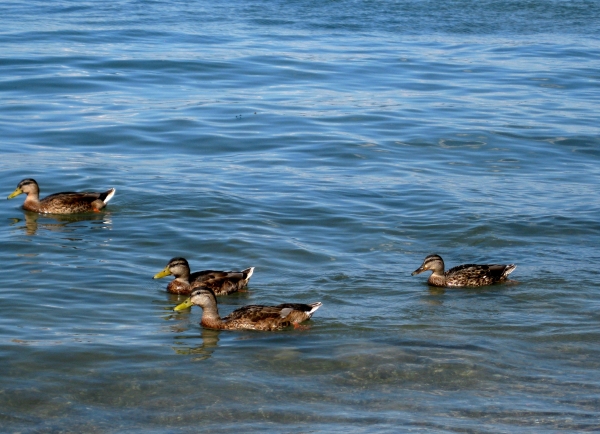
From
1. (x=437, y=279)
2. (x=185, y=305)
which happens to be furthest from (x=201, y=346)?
(x=437, y=279)

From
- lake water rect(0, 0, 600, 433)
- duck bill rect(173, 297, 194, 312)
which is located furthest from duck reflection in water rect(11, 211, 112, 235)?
duck bill rect(173, 297, 194, 312)

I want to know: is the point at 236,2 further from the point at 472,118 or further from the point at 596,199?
the point at 596,199

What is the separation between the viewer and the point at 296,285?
12.5 m

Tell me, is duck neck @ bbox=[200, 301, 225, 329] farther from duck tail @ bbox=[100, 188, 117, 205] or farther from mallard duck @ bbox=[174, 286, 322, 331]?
duck tail @ bbox=[100, 188, 117, 205]

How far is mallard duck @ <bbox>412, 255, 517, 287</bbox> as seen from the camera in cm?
1253

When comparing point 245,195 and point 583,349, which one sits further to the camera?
point 245,195

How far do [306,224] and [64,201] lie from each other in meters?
3.64

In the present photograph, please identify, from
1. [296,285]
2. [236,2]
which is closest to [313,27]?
[236,2]

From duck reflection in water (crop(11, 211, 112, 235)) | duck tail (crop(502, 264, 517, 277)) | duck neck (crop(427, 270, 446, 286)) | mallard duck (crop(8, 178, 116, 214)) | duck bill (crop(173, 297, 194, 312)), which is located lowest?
duck neck (crop(427, 270, 446, 286))

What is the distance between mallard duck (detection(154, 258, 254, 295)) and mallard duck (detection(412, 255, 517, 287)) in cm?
223

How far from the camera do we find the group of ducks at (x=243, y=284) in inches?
432

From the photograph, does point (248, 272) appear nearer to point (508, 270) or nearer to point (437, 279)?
point (437, 279)

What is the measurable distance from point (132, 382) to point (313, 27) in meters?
23.3

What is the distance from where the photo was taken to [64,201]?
50.4 ft
